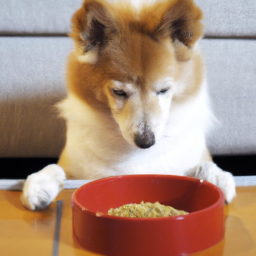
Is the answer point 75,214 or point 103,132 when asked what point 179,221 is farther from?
point 103,132

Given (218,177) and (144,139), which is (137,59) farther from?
(218,177)

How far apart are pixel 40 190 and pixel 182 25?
56cm

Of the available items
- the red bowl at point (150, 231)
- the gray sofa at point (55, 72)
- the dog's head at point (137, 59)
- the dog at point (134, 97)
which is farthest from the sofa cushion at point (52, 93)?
the red bowl at point (150, 231)

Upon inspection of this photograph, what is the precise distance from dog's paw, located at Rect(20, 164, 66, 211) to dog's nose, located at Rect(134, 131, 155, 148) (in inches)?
8.7

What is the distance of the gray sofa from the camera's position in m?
1.53

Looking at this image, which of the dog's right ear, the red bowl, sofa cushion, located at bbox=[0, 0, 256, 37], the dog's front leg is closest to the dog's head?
the dog's right ear

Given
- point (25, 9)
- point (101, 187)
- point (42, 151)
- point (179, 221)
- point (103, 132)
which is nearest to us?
point (179, 221)

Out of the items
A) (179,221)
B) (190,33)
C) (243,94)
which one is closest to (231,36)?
(243,94)

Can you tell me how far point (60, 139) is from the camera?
1.61 m

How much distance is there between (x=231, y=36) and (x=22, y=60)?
2.92 ft

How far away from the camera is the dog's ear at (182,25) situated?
36.8 inches

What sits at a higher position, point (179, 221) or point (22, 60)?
point (179, 221)

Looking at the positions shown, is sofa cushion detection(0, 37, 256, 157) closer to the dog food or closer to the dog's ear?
the dog's ear

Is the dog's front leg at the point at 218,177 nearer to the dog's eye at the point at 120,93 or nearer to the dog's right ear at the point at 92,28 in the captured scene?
the dog's eye at the point at 120,93
